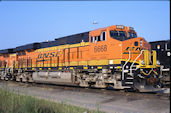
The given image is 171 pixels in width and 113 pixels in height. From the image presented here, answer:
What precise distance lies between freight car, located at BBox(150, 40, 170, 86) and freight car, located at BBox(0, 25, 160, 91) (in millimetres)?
548

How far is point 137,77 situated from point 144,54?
1553 millimetres

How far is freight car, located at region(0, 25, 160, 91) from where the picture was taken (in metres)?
9.69

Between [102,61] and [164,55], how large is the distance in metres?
4.29

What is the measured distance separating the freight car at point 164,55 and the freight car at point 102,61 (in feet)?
1.80

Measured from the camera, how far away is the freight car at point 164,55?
10555 millimetres

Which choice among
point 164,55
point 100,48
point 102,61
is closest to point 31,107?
point 102,61

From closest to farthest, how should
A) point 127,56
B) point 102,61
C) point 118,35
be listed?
point 127,56 → point 118,35 → point 102,61

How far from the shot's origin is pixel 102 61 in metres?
10.8

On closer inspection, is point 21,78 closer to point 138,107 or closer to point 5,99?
point 5,99

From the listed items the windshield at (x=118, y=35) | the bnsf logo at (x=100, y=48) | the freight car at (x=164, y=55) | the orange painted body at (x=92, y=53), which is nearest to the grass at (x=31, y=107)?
the orange painted body at (x=92, y=53)

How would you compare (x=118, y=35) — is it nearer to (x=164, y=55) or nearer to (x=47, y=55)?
(x=164, y=55)

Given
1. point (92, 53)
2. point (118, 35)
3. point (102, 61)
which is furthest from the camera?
point (92, 53)

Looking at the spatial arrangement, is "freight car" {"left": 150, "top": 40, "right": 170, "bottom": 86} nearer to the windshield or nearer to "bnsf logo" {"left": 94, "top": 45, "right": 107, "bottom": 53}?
the windshield

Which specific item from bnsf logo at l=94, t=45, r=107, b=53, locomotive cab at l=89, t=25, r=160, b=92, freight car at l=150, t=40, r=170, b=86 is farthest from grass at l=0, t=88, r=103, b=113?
freight car at l=150, t=40, r=170, b=86
